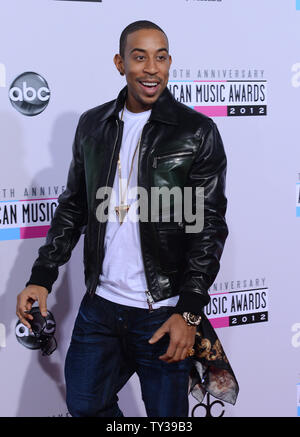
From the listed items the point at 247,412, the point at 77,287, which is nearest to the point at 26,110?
the point at 77,287

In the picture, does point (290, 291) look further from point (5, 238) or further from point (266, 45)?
point (5, 238)

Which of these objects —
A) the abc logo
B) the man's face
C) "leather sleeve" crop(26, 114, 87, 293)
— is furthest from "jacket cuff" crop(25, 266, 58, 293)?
the abc logo

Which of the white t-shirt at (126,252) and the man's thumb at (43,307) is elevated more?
the white t-shirt at (126,252)

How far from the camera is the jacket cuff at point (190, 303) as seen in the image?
1780 mm

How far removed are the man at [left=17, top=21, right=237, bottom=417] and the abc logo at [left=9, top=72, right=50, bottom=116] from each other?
55cm

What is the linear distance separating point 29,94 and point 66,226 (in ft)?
2.16

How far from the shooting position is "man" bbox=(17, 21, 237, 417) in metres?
1.89

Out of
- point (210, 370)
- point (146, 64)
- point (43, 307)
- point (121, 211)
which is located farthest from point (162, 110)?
point (210, 370)

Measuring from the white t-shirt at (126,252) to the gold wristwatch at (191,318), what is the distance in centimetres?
15

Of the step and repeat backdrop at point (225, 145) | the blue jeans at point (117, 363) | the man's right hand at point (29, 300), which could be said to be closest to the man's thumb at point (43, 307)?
the man's right hand at point (29, 300)

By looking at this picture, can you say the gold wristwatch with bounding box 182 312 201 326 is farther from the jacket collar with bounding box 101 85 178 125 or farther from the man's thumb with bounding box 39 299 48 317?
the jacket collar with bounding box 101 85 178 125

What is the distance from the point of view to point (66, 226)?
2.12 meters

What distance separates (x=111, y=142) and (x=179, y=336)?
0.65 meters

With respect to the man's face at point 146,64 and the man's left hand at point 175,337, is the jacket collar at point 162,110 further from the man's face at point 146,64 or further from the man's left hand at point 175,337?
the man's left hand at point 175,337
